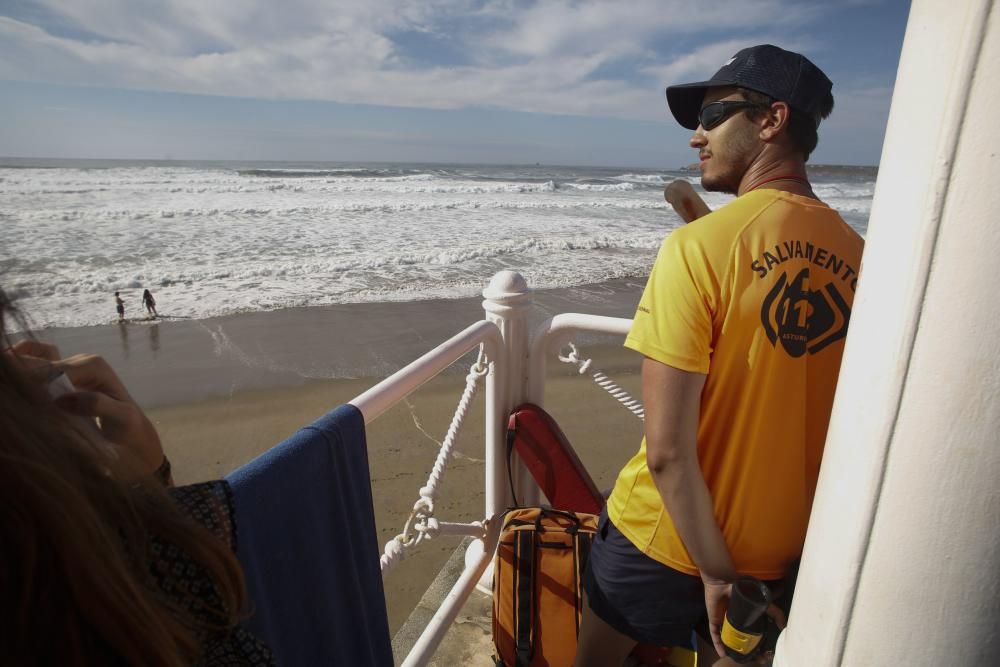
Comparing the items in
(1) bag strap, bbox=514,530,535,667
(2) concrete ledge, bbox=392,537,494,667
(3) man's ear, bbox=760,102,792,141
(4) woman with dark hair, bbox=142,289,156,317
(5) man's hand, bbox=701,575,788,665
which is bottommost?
(4) woman with dark hair, bbox=142,289,156,317

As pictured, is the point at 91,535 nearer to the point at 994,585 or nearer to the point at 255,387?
the point at 994,585

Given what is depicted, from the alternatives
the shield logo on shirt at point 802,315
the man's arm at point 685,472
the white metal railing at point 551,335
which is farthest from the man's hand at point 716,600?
the white metal railing at point 551,335

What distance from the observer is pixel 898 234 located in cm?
66

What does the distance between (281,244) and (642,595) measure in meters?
15.2

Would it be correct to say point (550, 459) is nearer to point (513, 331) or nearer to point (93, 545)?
point (513, 331)

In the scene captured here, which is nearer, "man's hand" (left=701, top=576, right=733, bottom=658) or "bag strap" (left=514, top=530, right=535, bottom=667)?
"man's hand" (left=701, top=576, right=733, bottom=658)

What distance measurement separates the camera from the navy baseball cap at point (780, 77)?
4.60ft

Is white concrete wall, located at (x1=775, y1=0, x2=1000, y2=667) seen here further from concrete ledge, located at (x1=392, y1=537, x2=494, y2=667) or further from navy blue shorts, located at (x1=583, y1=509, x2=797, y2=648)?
concrete ledge, located at (x1=392, y1=537, x2=494, y2=667)

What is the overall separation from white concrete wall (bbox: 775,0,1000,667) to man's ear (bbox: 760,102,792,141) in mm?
805

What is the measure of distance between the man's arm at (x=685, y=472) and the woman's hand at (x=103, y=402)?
951 mm

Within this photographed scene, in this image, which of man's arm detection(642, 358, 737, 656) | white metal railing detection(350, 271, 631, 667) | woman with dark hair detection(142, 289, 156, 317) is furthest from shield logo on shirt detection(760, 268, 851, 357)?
woman with dark hair detection(142, 289, 156, 317)

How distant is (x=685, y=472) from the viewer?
135 cm

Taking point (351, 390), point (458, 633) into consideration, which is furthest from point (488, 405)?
point (351, 390)

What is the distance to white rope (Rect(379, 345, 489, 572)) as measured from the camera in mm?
1946
